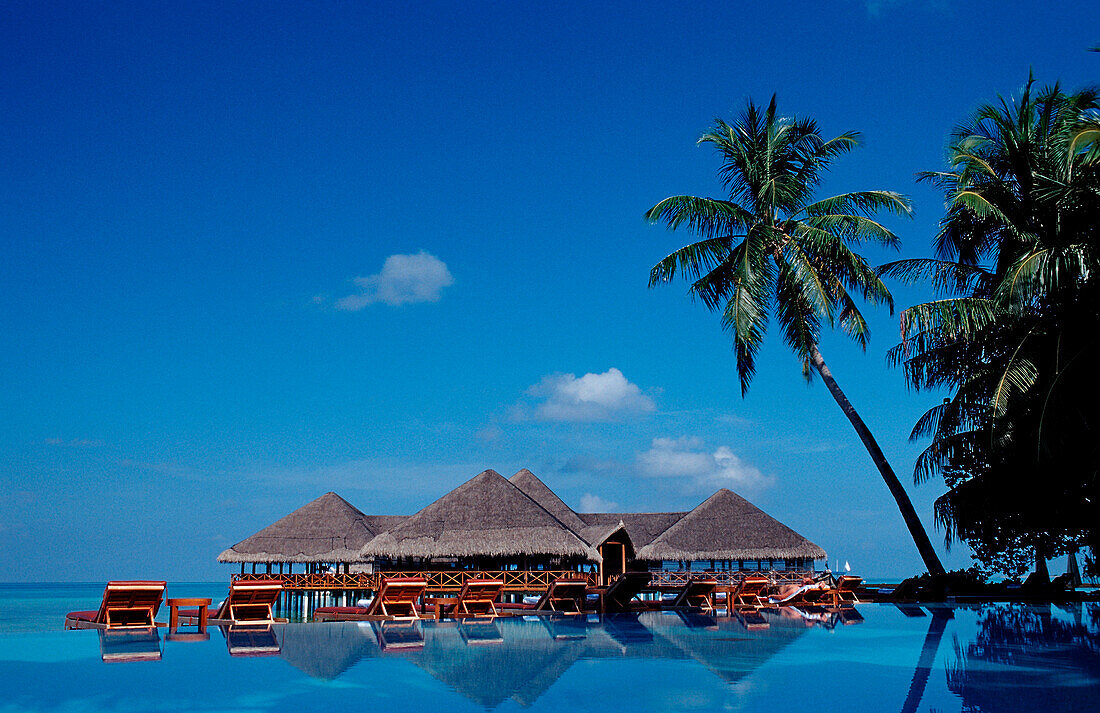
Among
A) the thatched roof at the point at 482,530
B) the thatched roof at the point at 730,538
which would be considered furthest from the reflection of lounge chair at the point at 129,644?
the thatched roof at the point at 730,538

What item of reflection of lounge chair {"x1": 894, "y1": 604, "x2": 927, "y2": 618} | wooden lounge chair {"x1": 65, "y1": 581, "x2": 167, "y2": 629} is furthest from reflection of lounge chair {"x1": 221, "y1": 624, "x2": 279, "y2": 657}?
reflection of lounge chair {"x1": 894, "y1": 604, "x2": 927, "y2": 618}

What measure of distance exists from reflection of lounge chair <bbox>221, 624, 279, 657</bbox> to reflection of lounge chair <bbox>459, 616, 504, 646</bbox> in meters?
2.42

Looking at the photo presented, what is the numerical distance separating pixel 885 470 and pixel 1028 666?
448 inches

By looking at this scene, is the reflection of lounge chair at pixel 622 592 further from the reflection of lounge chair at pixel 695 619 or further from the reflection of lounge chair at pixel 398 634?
the reflection of lounge chair at pixel 398 634

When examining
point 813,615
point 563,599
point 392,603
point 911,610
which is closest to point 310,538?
point 563,599

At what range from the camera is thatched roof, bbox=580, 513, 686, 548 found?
35656mm

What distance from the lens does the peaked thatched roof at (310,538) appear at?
33.0 metres

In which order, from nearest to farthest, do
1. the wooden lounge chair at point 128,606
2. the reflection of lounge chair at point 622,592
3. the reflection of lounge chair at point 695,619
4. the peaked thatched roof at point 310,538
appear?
the wooden lounge chair at point 128,606
the reflection of lounge chair at point 695,619
the reflection of lounge chair at point 622,592
the peaked thatched roof at point 310,538

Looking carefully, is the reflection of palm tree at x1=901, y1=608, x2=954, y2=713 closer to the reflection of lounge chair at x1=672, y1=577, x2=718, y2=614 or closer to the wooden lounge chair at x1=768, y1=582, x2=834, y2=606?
the wooden lounge chair at x1=768, y1=582, x2=834, y2=606

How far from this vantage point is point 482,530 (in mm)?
26234

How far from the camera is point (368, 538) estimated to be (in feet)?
111

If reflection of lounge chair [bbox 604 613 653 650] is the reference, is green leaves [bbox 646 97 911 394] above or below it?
above

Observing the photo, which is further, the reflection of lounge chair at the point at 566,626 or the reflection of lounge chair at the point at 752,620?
the reflection of lounge chair at the point at 752,620

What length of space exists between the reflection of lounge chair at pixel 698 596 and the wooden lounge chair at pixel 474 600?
4.14 meters
